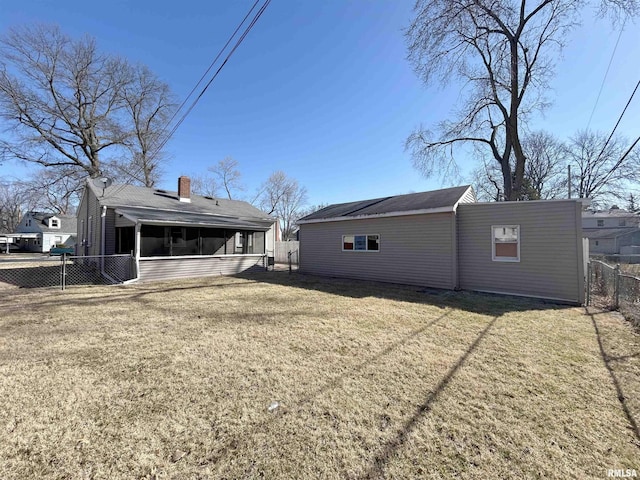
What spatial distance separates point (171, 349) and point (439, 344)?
4.26 meters

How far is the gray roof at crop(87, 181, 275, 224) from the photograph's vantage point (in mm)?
13398

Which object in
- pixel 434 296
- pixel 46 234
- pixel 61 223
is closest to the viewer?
pixel 434 296

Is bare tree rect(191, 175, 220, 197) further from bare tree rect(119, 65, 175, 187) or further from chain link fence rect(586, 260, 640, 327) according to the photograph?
chain link fence rect(586, 260, 640, 327)

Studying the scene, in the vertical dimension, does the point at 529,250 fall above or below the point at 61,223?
below

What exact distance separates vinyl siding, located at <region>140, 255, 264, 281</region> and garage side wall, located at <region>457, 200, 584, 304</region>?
9.66 metres

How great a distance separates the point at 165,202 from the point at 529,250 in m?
16.3

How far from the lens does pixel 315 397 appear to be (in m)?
2.95

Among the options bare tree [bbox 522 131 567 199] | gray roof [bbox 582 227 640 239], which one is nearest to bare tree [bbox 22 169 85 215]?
bare tree [bbox 522 131 567 199]

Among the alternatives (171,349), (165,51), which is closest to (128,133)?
(165,51)

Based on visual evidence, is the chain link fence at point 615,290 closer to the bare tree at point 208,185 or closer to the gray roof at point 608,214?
the bare tree at point 208,185

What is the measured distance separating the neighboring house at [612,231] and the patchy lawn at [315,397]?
36848 millimetres

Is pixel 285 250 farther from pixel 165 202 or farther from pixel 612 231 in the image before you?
pixel 612 231

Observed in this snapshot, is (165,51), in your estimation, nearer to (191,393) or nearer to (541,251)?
(191,393)

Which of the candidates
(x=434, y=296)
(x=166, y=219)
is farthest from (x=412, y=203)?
(x=166, y=219)
